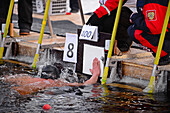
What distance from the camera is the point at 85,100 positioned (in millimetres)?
4316

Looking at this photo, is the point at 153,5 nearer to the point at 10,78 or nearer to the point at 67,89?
the point at 67,89

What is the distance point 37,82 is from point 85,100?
0.96m

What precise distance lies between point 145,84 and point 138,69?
9.4 inches

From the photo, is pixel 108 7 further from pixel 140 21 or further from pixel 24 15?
pixel 24 15

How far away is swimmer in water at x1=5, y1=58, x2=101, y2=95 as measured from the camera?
475 cm

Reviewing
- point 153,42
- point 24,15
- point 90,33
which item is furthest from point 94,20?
point 24,15

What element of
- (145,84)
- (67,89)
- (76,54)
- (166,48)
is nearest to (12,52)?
(76,54)

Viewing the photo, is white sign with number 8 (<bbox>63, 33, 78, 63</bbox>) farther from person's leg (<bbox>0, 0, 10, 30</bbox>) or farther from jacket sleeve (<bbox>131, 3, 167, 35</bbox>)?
person's leg (<bbox>0, 0, 10, 30</bbox>)

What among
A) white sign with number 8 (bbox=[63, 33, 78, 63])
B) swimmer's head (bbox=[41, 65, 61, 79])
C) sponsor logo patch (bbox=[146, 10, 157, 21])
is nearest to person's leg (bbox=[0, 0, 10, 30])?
white sign with number 8 (bbox=[63, 33, 78, 63])

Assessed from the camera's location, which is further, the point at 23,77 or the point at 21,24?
the point at 21,24

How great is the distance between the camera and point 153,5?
4.31 metres

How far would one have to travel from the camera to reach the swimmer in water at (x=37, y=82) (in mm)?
4748

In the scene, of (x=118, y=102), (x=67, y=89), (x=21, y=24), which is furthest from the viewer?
(x=21, y=24)

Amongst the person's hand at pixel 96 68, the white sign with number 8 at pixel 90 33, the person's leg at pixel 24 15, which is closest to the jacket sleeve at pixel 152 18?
the white sign with number 8 at pixel 90 33
